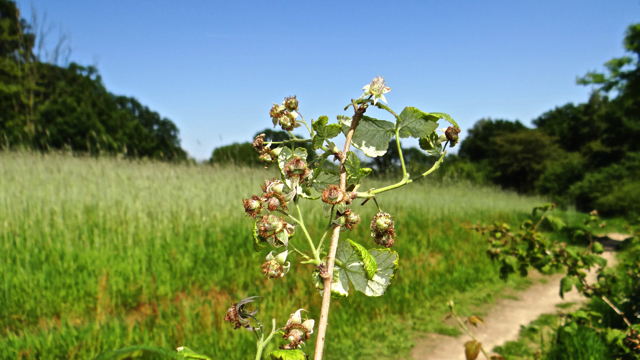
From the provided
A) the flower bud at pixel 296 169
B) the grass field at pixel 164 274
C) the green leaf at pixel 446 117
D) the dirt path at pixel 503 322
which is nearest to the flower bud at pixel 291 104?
the flower bud at pixel 296 169

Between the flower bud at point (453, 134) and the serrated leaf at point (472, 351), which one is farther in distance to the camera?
the serrated leaf at point (472, 351)

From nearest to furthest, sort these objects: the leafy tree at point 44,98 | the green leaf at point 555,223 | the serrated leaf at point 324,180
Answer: the serrated leaf at point 324,180 → the green leaf at point 555,223 → the leafy tree at point 44,98

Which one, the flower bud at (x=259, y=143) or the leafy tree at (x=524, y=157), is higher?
the leafy tree at (x=524, y=157)

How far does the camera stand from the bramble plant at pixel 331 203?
0.52m

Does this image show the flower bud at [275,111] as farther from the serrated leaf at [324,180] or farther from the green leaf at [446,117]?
the green leaf at [446,117]

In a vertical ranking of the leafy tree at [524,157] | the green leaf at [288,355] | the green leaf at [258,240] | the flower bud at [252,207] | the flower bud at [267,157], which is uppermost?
the leafy tree at [524,157]

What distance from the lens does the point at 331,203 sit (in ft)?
1.62

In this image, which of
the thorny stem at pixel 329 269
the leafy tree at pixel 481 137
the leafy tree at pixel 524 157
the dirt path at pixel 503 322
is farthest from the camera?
the leafy tree at pixel 481 137

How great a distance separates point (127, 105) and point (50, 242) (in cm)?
3257

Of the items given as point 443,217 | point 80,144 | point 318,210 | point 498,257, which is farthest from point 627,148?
point 80,144

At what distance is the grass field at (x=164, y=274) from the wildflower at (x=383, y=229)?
7.63ft

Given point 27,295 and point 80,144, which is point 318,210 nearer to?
point 27,295

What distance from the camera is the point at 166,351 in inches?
14.1

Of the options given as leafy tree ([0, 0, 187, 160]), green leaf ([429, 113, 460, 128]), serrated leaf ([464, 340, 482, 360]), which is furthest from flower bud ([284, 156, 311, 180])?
leafy tree ([0, 0, 187, 160])
